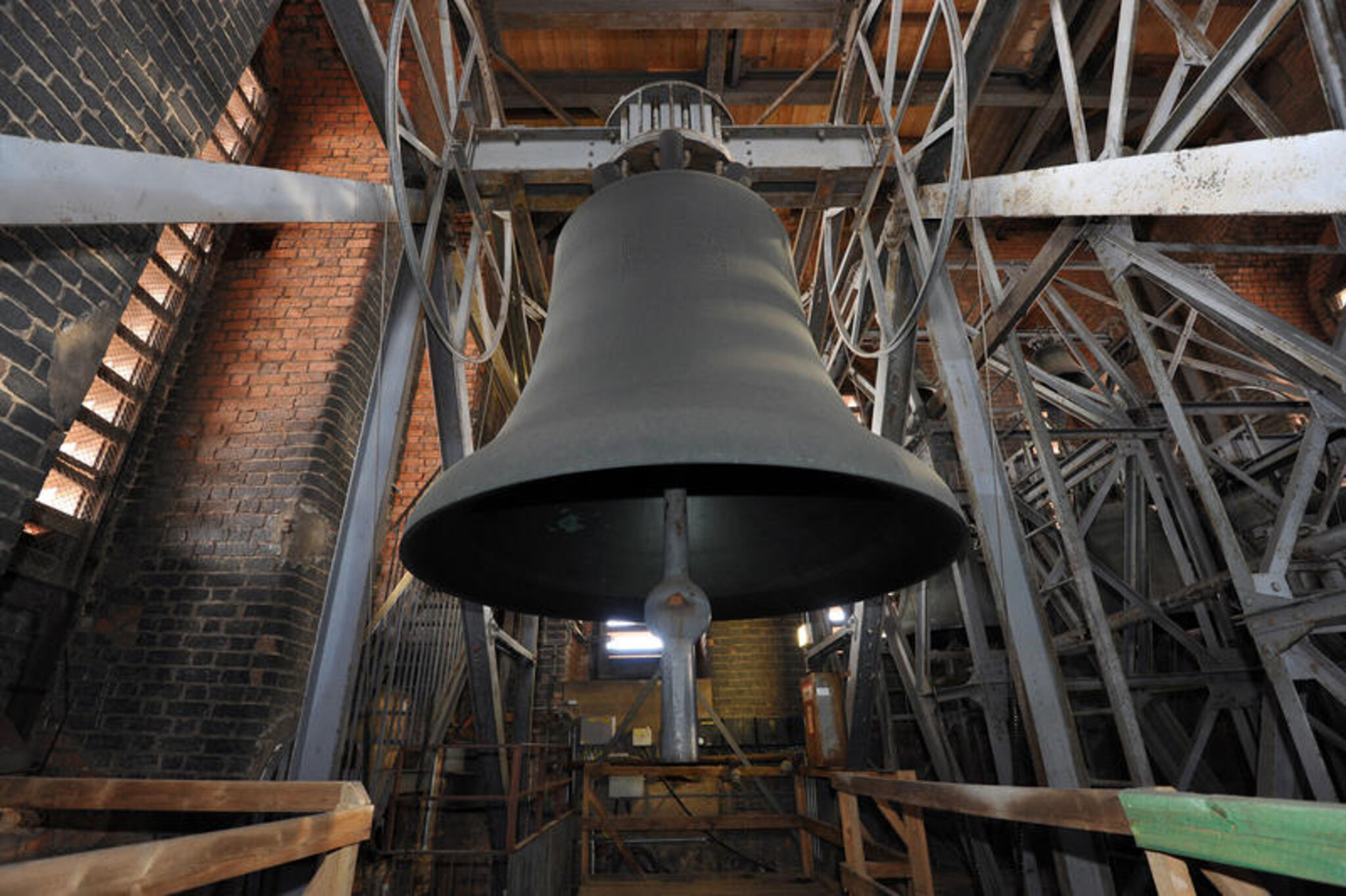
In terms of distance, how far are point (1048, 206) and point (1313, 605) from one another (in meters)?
1.99

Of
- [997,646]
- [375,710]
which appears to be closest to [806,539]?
[375,710]

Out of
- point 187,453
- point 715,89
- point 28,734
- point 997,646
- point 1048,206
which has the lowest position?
point 28,734

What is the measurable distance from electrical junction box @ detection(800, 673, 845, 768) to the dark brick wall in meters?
4.72

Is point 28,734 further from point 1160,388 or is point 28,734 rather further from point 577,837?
point 1160,388

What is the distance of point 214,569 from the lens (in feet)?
13.7

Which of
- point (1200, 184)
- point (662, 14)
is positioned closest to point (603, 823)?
point (1200, 184)

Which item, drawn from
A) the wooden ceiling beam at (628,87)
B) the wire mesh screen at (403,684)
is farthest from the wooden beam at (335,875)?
the wooden ceiling beam at (628,87)

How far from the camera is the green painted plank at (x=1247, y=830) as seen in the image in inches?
26.4

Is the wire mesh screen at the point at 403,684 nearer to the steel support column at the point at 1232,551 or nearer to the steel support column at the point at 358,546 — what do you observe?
the steel support column at the point at 358,546

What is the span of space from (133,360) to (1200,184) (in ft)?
19.7

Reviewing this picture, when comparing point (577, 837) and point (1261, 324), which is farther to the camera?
point (577, 837)

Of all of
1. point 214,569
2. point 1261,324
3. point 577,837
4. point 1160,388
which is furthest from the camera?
point 577,837

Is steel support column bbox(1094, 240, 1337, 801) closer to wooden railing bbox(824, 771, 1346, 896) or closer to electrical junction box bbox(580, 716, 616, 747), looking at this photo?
wooden railing bbox(824, 771, 1346, 896)

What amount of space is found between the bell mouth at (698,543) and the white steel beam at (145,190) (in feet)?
3.03
